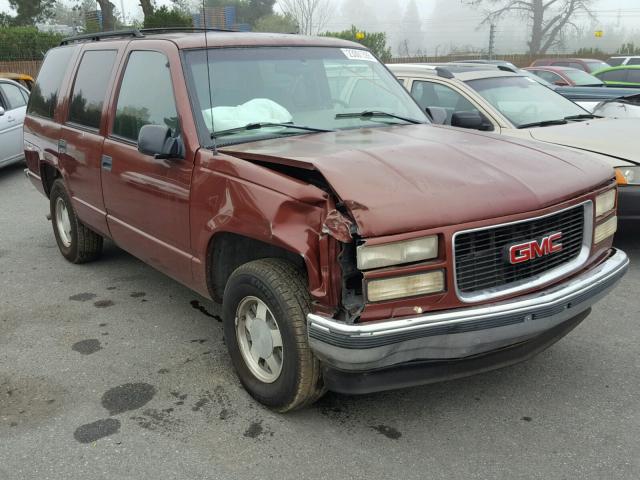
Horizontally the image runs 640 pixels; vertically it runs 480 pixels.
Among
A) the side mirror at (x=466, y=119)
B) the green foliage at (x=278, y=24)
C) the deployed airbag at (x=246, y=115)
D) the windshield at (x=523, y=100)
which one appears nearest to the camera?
the deployed airbag at (x=246, y=115)

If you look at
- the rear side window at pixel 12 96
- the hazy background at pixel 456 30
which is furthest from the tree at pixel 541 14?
the rear side window at pixel 12 96

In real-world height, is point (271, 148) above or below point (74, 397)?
above

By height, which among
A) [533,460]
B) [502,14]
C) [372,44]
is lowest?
[533,460]

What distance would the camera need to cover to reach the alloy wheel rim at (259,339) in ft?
10.4

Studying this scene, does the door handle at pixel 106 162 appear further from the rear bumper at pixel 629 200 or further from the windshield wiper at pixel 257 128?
the rear bumper at pixel 629 200

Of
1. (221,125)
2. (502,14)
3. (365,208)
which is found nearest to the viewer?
(365,208)

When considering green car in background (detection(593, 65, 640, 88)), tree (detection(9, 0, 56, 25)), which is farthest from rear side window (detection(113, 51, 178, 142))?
tree (detection(9, 0, 56, 25))

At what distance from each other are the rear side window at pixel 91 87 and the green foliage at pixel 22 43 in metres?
25.0

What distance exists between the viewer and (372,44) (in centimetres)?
3522

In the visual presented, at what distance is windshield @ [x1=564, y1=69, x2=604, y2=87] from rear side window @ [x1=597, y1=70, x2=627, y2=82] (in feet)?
1.21

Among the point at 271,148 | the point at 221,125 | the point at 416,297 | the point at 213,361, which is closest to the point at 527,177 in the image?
the point at 416,297

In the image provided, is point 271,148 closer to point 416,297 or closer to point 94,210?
point 416,297

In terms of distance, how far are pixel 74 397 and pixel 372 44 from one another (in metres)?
34.1

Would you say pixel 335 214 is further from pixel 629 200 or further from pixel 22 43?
pixel 22 43
